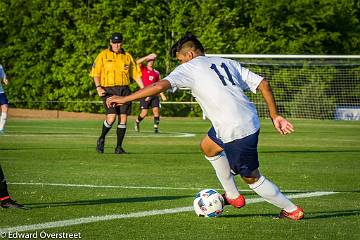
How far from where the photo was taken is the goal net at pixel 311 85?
125ft

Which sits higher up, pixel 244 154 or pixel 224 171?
pixel 244 154

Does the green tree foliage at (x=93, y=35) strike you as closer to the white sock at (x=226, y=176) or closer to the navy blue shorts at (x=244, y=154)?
the white sock at (x=226, y=176)

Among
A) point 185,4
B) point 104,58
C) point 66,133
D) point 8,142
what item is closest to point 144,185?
point 104,58

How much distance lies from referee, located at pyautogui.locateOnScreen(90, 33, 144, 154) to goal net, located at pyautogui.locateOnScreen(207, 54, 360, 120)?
17.9 meters

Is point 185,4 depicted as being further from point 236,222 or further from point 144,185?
point 236,222

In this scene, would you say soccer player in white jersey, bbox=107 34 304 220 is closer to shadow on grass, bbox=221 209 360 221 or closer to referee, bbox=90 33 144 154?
shadow on grass, bbox=221 209 360 221

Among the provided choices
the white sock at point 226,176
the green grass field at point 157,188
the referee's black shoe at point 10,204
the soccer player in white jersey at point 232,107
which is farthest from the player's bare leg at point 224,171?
the referee's black shoe at point 10,204

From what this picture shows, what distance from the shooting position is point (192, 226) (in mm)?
9039

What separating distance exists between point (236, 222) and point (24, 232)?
2.08 metres

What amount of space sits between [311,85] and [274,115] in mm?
30125

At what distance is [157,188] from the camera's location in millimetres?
12492

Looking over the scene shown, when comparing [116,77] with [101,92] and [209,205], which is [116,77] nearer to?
[101,92]

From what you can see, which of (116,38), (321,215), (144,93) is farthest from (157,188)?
(116,38)

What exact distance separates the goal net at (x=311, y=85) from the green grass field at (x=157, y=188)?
524 inches
